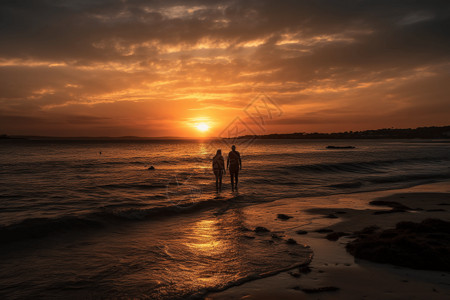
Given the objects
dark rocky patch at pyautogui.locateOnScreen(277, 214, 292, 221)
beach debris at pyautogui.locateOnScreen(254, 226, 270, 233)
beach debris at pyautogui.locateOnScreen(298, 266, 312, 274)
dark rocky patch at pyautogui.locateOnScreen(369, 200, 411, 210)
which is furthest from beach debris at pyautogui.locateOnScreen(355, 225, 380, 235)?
dark rocky patch at pyautogui.locateOnScreen(369, 200, 411, 210)

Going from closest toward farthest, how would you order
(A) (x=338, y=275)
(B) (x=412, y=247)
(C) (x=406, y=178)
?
(A) (x=338, y=275)
(B) (x=412, y=247)
(C) (x=406, y=178)

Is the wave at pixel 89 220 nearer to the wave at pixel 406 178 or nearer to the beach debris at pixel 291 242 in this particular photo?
the beach debris at pixel 291 242

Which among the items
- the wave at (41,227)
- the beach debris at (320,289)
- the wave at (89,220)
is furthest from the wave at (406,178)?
the wave at (41,227)

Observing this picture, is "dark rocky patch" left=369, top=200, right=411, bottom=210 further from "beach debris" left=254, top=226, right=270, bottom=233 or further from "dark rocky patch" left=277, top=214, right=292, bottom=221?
"beach debris" left=254, top=226, right=270, bottom=233

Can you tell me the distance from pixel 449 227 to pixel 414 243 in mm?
1909

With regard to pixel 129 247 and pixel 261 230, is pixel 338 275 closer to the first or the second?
pixel 261 230

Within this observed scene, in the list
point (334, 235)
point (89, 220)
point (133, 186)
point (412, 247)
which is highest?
point (412, 247)

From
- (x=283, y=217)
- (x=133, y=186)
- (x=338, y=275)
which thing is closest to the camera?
(x=338, y=275)

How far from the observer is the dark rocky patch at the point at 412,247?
561 centimetres

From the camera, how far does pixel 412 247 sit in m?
6.04

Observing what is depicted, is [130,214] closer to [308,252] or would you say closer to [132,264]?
[132,264]

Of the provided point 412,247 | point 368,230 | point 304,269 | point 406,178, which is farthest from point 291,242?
point 406,178

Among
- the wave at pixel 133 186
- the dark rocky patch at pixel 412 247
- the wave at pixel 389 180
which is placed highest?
the dark rocky patch at pixel 412 247

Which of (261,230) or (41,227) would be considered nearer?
(261,230)
